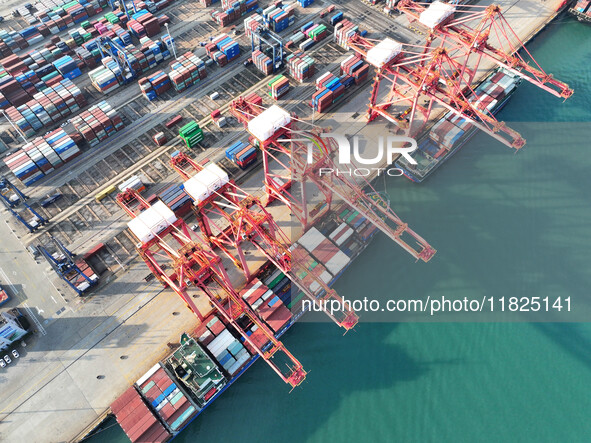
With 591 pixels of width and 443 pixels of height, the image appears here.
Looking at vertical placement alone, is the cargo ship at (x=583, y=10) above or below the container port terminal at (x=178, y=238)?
above

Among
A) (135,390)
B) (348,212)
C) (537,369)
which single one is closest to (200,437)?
(135,390)

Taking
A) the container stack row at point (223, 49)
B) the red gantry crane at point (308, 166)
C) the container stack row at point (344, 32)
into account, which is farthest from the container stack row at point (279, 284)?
the container stack row at point (344, 32)

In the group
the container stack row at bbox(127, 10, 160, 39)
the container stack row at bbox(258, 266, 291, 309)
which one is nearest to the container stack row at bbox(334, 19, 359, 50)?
the container stack row at bbox(127, 10, 160, 39)

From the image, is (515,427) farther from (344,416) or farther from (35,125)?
(35,125)

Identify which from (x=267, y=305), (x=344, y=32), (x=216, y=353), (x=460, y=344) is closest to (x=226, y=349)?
(x=216, y=353)

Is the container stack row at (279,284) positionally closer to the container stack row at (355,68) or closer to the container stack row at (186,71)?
the container stack row at (186,71)

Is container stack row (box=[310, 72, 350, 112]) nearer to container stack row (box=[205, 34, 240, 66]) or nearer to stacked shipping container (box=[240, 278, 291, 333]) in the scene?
container stack row (box=[205, 34, 240, 66])

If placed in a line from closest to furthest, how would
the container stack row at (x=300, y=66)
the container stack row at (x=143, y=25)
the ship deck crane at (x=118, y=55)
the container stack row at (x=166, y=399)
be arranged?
the container stack row at (x=166, y=399) → the container stack row at (x=300, y=66) → the ship deck crane at (x=118, y=55) → the container stack row at (x=143, y=25)
